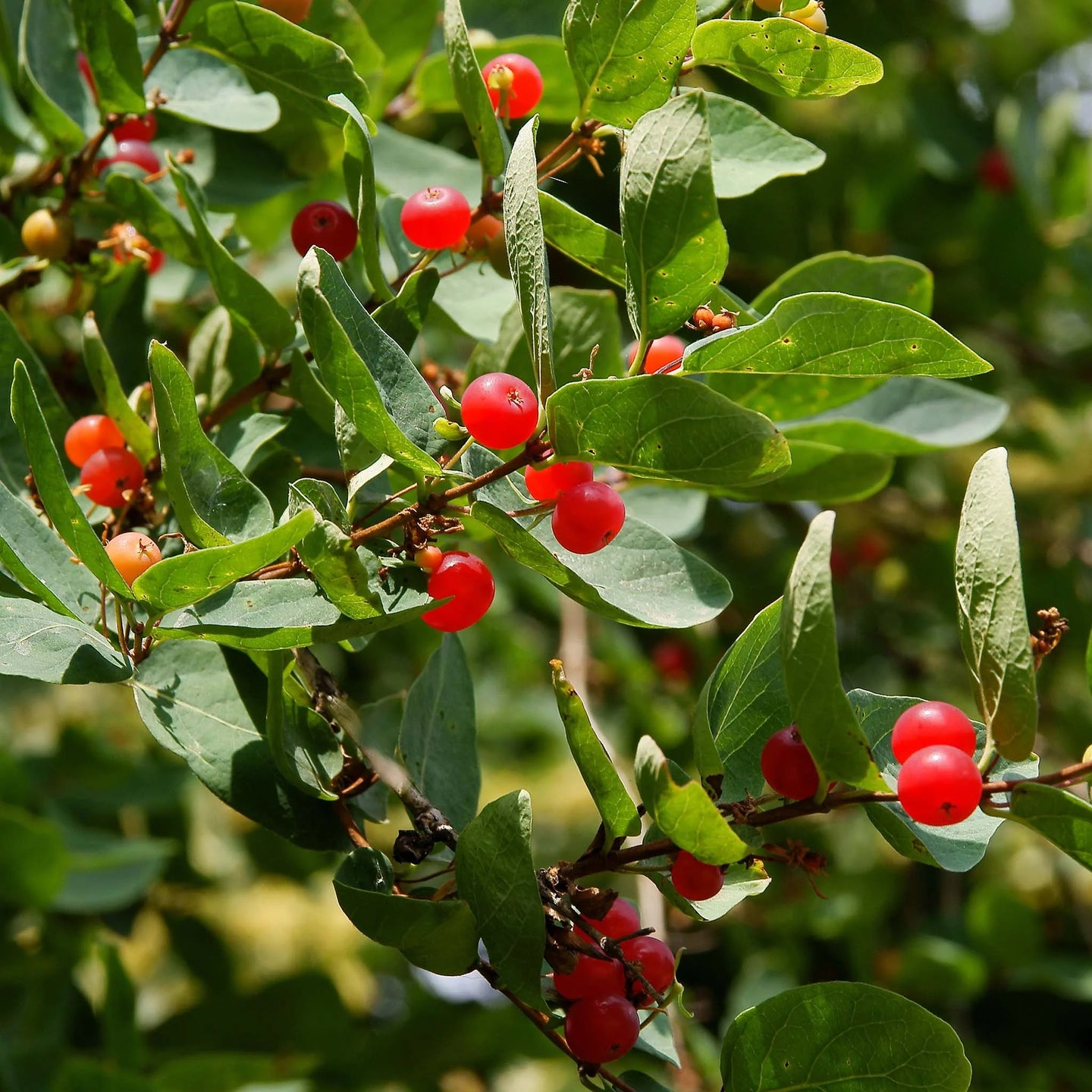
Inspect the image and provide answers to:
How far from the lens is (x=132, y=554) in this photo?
1142 mm

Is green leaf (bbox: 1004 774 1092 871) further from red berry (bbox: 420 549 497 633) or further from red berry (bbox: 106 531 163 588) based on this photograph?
red berry (bbox: 106 531 163 588)

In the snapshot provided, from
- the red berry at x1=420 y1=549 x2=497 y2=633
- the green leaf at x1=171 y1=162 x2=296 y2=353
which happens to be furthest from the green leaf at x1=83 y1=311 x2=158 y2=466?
the red berry at x1=420 y1=549 x2=497 y2=633

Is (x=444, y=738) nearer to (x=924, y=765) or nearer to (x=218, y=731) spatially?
(x=218, y=731)

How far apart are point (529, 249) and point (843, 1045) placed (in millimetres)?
770

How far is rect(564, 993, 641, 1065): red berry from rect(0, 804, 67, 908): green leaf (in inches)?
53.6

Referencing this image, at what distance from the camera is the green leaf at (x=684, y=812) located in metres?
0.98

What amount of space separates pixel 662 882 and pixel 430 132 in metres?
1.93

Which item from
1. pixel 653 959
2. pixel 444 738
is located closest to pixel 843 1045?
pixel 653 959

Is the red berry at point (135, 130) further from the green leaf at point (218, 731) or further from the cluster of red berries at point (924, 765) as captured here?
the cluster of red berries at point (924, 765)

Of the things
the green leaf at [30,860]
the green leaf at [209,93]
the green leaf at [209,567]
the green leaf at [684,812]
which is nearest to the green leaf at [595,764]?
the green leaf at [684,812]

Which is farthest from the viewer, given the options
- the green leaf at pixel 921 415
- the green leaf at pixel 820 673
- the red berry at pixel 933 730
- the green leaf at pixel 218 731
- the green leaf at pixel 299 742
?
the green leaf at pixel 921 415

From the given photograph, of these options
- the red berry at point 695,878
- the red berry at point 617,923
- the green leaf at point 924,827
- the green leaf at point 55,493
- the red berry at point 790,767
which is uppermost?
the green leaf at point 55,493

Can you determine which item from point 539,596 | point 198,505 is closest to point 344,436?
point 198,505

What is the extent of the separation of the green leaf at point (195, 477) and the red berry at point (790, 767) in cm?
49
